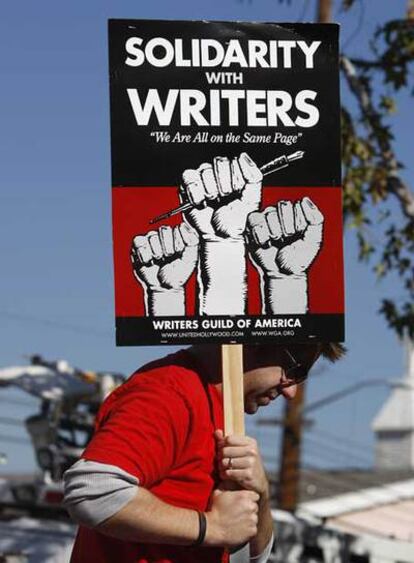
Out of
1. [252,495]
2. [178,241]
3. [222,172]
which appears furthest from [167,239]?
[252,495]

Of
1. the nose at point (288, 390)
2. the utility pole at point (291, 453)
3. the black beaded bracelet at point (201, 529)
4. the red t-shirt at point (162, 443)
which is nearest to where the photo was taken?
the red t-shirt at point (162, 443)

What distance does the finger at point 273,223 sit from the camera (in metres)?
5.32

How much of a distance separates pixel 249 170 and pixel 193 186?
192 millimetres

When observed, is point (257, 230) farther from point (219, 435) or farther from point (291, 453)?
point (291, 453)

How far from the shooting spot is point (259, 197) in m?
5.32

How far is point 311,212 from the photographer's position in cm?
538

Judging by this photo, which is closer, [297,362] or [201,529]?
[201,529]

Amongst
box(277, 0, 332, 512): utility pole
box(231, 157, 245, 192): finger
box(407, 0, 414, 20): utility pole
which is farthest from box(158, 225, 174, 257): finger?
box(277, 0, 332, 512): utility pole

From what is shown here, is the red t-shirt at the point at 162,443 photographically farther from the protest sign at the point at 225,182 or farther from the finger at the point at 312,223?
the finger at the point at 312,223

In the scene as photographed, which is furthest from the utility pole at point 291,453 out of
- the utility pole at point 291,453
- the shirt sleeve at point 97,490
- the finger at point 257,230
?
the shirt sleeve at point 97,490

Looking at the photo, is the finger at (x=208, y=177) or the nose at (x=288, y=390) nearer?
the nose at (x=288, y=390)

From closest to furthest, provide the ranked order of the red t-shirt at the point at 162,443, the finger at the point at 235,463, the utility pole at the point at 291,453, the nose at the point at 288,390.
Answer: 1. the red t-shirt at the point at 162,443
2. the finger at the point at 235,463
3. the nose at the point at 288,390
4. the utility pole at the point at 291,453

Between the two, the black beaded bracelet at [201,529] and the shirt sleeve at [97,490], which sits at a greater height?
the shirt sleeve at [97,490]

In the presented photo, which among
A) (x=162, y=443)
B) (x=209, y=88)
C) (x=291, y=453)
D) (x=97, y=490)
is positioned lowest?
(x=291, y=453)
